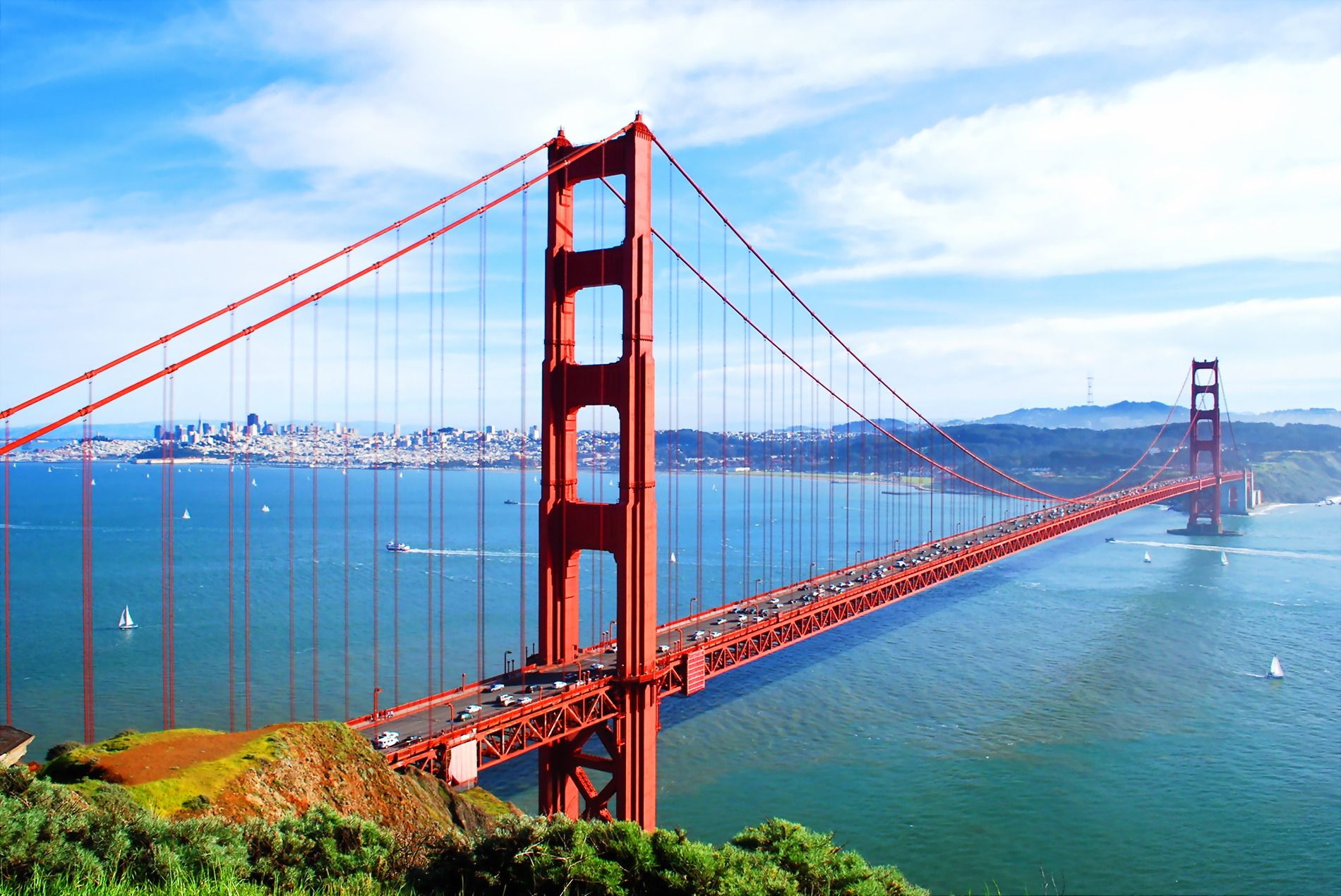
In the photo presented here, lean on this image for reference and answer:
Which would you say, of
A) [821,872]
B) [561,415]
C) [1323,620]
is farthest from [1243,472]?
[821,872]

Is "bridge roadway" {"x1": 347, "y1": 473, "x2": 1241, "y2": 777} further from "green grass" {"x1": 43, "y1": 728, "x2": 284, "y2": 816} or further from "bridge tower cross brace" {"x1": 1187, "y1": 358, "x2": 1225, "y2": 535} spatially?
"bridge tower cross brace" {"x1": 1187, "y1": 358, "x2": 1225, "y2": 535}

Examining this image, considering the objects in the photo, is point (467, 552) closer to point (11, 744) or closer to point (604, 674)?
point (604, 674)

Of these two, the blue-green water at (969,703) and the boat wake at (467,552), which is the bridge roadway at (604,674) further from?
the boat wake at (467,552)

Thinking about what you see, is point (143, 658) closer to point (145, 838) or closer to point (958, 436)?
point (145, 838)

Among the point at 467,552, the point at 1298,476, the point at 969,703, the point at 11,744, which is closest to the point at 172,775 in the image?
the point at 11,744

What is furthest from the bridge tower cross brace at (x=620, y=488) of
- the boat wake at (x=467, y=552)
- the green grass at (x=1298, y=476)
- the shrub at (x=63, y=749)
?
the green grass at (x=1298, y=476)

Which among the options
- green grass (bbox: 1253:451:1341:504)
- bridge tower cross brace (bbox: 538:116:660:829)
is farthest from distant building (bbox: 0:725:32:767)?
green grass (bbox: 1253:451:1341:504)
